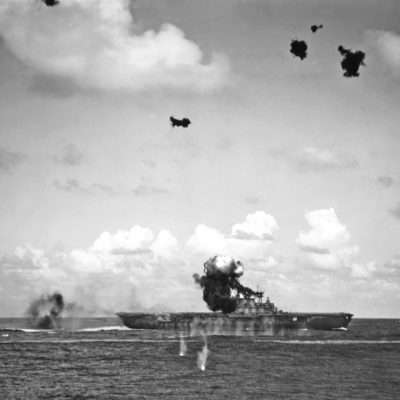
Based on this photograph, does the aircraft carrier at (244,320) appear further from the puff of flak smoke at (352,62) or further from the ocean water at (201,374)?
the puff of flak smoke at (352,62)


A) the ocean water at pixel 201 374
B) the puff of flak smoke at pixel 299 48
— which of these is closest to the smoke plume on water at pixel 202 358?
the ocean water at pixel 201 374

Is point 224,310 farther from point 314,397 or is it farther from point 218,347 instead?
point 314,397

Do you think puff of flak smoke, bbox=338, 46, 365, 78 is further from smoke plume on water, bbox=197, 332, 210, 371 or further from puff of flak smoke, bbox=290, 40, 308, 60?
smoke plume on water, bbox=197, 332, 210, 371

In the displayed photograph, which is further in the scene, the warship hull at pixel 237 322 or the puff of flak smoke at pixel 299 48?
the warship hull at pixel 237 322

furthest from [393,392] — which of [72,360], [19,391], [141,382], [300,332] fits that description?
[300,332]

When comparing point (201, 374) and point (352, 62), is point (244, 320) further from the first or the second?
point (352, 62)

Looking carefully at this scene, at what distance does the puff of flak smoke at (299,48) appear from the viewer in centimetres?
1730

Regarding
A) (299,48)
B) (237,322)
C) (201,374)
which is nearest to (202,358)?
(201,374)

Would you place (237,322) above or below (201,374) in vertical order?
above

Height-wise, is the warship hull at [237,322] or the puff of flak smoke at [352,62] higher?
the puff of flak smoke at [352,62]

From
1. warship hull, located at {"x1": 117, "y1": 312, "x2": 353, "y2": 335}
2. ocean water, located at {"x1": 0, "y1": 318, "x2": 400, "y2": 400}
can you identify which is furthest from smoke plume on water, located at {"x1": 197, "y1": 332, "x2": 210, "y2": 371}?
warship hull, located at {"x1": 117, "y1": 312, "x2": 353, "y2": 335}

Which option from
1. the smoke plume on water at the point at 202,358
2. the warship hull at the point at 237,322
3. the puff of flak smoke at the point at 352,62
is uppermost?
the puff of flak smoke at the point at 352,62

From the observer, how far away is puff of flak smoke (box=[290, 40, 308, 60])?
1730cm

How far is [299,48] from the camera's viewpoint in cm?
1758
